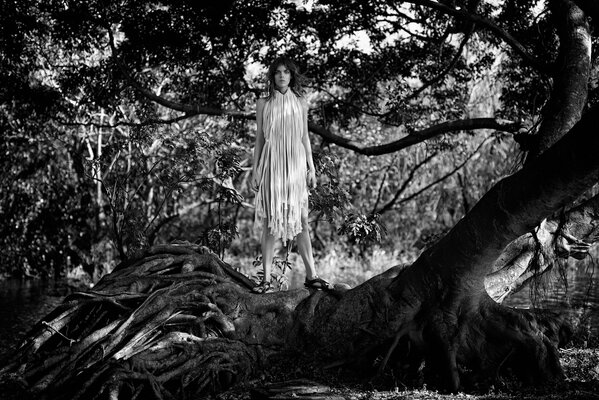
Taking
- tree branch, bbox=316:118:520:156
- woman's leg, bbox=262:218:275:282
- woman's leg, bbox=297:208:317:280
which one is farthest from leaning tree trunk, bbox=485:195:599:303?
woman's leg, bbox=262:218:275:282

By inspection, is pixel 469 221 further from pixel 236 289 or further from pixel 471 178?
pixel 471 178

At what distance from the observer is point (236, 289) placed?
6703 millimetres

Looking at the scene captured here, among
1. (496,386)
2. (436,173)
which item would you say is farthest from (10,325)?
(436,173)

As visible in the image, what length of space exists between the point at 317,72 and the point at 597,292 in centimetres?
649

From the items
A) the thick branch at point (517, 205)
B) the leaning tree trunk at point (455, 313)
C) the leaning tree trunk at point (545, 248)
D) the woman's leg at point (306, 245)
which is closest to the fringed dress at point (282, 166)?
the woman's leg at point (306, 245)

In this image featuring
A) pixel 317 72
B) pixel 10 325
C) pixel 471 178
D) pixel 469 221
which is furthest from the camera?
pixel 471 178

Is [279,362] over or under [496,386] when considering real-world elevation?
over

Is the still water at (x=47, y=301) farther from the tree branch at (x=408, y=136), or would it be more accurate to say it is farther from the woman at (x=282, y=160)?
the woman at (x=282, y=160)

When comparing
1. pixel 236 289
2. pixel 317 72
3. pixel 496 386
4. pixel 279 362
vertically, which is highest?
pixel 317 72

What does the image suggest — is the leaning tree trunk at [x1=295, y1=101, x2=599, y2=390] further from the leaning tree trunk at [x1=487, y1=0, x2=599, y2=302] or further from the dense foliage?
the dense foliage

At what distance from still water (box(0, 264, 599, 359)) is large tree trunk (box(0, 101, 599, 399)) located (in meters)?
2.16

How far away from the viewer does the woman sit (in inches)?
271

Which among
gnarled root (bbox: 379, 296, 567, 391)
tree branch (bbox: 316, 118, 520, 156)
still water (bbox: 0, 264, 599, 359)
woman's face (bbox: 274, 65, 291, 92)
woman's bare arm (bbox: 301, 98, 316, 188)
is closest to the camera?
gnarled root (bbox: 379, 296, 567, 391)

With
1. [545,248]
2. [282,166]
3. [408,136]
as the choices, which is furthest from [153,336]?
[408,136]
